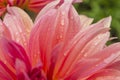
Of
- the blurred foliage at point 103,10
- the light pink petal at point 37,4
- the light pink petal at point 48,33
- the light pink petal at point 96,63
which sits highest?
the light pink petal at point 48,33

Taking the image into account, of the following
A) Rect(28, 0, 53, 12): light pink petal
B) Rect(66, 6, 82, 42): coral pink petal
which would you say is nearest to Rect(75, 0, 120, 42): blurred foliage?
Rect(28, 0, 53, 12): light pink petal

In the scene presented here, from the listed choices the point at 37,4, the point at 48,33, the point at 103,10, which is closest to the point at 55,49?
the point at 48,33

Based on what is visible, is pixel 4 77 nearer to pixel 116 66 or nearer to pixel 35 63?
pixel 35 63

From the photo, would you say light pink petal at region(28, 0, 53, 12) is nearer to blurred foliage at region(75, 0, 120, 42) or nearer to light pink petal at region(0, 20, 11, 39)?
light pink petal at region(0, 20, 11, 39)

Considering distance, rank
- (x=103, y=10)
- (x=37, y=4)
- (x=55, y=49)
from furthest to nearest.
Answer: (x=103, y=10), (x=37, y=4), (x=55, y=49)

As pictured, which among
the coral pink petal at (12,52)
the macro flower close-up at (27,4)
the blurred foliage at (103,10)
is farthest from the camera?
the blurred foliage at (103,10)

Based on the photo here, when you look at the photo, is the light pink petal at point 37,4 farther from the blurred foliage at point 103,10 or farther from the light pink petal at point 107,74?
the blurred foliage at point 103,10

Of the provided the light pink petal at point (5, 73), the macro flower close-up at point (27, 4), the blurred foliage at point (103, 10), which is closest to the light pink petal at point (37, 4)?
the macro flower close-up at point (27, 4)

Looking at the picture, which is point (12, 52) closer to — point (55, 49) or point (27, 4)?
point (55, 49)
